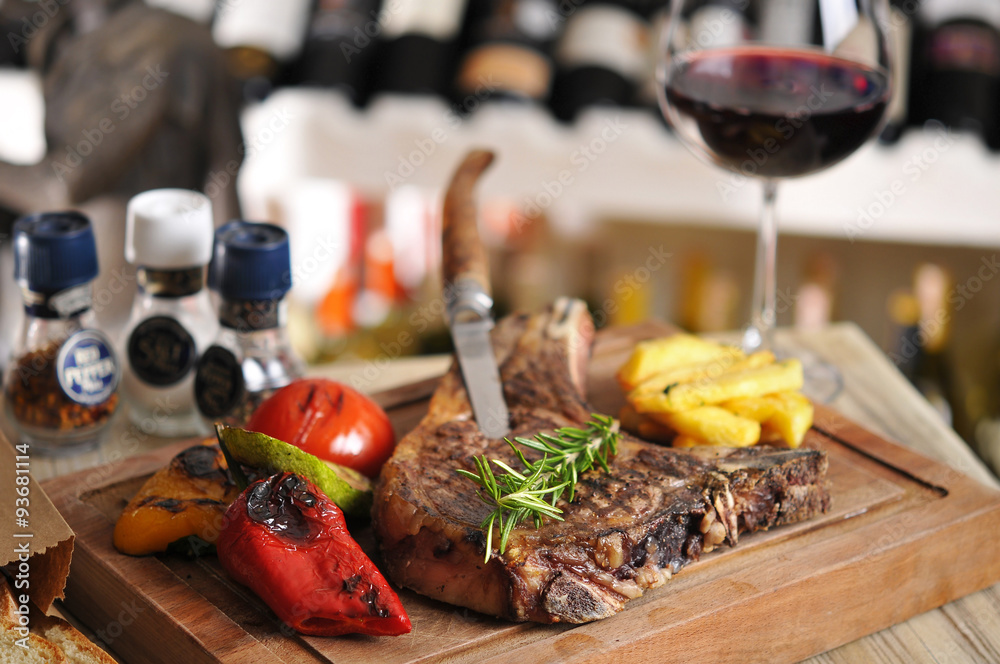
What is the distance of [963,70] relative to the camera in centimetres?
213

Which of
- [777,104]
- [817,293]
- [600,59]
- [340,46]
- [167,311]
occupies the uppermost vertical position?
[777,104]

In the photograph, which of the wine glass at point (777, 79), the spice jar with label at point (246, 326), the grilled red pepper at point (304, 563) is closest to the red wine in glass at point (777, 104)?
the wine glass at point (777, 79)

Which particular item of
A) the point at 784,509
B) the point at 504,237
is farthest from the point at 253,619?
the point at 504,237

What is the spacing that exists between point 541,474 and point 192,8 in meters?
1.92

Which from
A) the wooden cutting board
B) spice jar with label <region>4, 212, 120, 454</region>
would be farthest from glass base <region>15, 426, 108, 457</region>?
the wooden cutting board

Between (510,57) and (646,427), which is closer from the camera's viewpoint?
(646,427)

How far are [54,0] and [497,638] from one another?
198 centimetres

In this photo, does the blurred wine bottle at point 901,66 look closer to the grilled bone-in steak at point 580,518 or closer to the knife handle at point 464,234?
the knife handle at point 464,234

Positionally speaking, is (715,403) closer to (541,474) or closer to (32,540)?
(541,474)

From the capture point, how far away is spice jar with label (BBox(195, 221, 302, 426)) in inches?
49.9

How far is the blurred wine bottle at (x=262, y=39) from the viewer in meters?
2.34

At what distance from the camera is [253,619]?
3.17 feet

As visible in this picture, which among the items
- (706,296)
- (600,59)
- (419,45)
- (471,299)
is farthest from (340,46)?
(706,296)

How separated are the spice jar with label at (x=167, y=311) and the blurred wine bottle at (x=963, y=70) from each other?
1.65 metres
